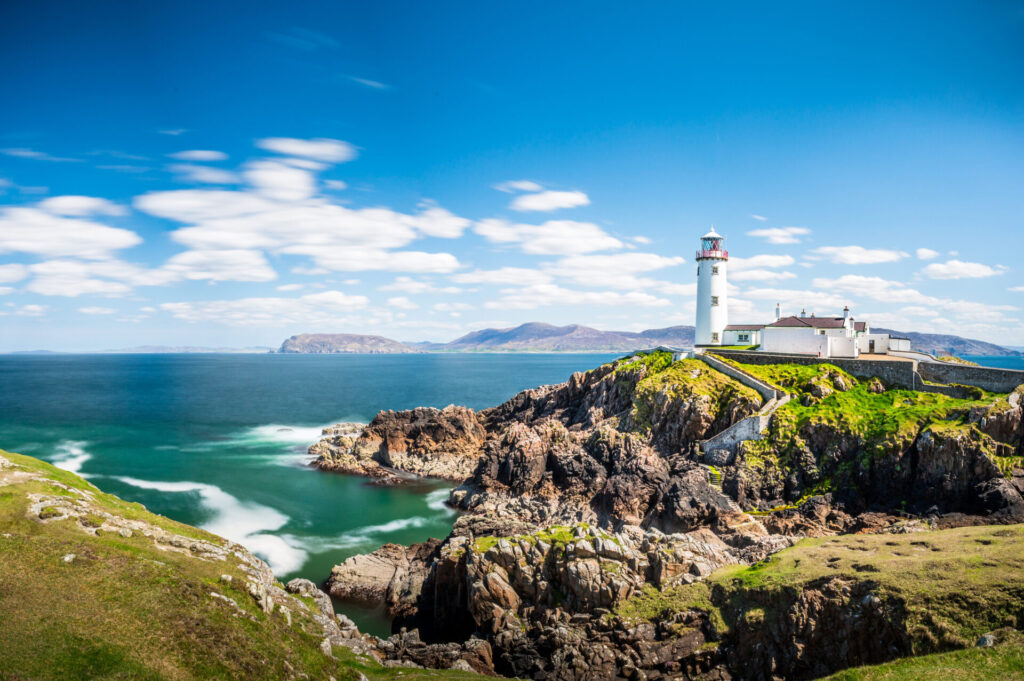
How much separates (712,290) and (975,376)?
999 inches

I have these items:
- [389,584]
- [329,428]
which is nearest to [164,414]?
[329,428]

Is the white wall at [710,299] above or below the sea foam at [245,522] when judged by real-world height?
above

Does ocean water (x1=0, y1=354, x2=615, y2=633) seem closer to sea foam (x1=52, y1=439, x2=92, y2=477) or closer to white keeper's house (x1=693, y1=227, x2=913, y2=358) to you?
sea foam (x1=52, y1=439, x2=92, y2=477)

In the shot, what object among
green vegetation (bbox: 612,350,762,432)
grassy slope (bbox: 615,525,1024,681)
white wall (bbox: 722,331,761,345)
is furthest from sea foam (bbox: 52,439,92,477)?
white wall (bbox: 722,331,761,345)

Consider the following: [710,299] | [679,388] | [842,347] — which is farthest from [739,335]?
[679,388]

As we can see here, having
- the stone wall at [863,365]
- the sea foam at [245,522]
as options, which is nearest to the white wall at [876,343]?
the stone wall at [863,365]

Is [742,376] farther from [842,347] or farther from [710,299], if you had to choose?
[710,299]

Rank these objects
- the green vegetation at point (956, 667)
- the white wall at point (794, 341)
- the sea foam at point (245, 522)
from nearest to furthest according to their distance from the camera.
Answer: the green vegetation at point (956, 667), the sea foam at point (245, 522), the white wall at point (794, 341)

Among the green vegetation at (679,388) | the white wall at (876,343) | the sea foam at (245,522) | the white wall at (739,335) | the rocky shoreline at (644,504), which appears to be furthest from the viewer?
the white wall at (739,335)

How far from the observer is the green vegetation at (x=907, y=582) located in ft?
61.0

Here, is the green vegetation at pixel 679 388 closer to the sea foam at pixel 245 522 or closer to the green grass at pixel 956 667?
the sea foam at pixel 245 522

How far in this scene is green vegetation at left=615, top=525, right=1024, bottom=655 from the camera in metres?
18.6

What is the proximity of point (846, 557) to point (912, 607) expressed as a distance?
4896 millimetres

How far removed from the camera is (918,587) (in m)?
20.0
